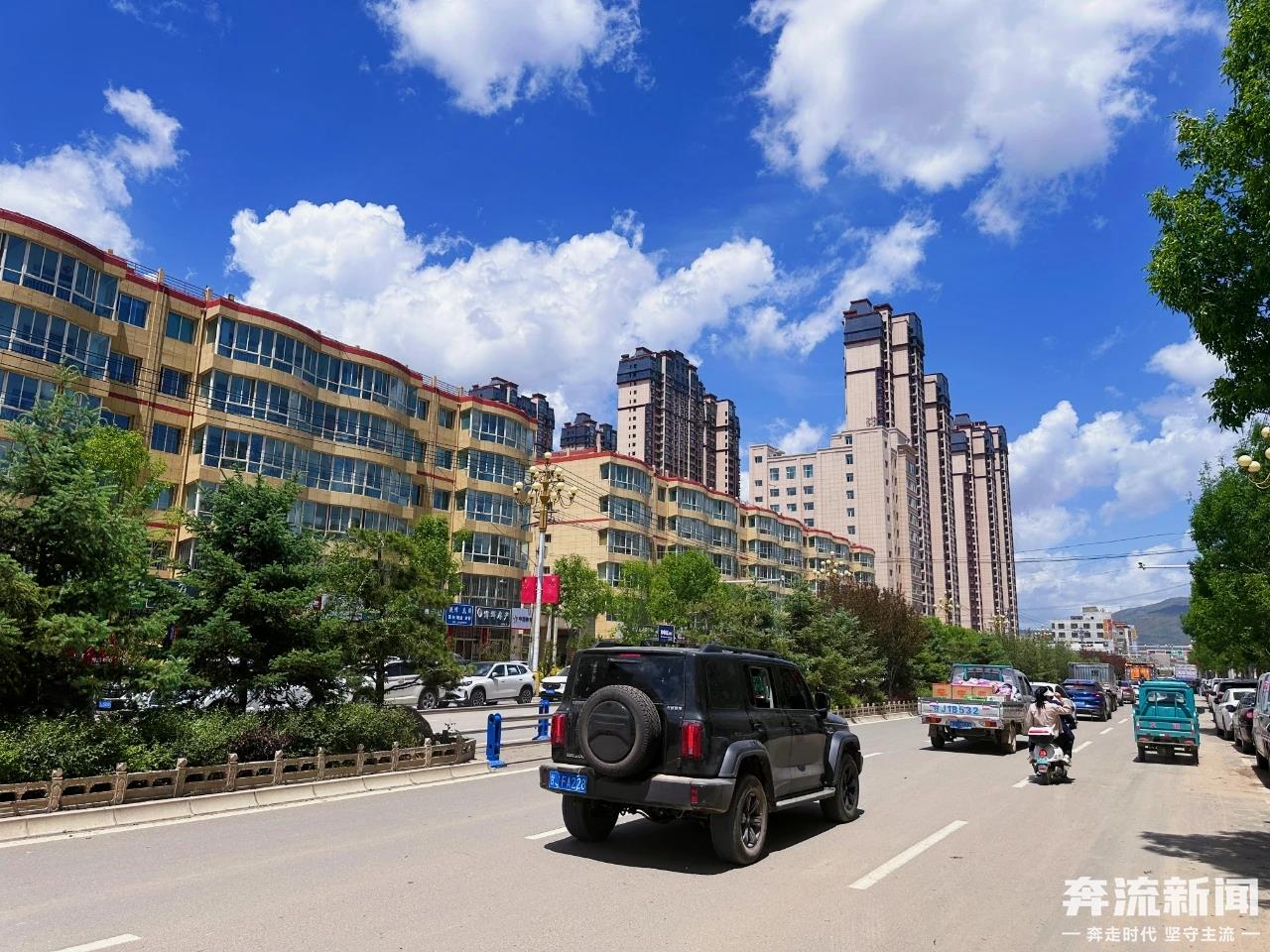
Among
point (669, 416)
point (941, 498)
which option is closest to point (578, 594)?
point (669, 416)

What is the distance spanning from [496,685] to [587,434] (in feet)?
438

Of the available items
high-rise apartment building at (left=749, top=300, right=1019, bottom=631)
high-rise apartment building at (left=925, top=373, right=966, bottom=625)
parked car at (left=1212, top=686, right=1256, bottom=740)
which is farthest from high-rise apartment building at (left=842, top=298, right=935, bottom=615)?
parked car at (left=1212, top=686, right=1256, bottom=740)

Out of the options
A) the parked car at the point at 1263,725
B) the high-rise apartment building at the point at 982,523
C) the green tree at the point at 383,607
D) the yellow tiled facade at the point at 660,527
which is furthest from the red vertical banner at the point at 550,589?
the high-rise apartment building at the point at 982,523

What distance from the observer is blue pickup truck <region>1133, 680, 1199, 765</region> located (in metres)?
19.0

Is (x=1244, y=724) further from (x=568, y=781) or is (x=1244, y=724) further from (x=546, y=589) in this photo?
(x=568, y=781)

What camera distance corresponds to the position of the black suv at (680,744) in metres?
7.66

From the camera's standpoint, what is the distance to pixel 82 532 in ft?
34.4

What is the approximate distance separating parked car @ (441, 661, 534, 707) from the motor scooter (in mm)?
22731

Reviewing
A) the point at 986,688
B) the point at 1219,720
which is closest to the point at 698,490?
the point at 1219,720

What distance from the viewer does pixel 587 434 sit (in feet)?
549

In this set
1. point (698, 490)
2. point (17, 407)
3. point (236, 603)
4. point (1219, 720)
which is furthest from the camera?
point (698, 490)

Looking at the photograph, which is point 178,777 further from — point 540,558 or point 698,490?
point 698,490

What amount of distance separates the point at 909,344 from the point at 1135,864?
140712mm

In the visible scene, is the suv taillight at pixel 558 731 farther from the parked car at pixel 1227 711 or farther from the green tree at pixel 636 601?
the green tree at pixel 636 601
